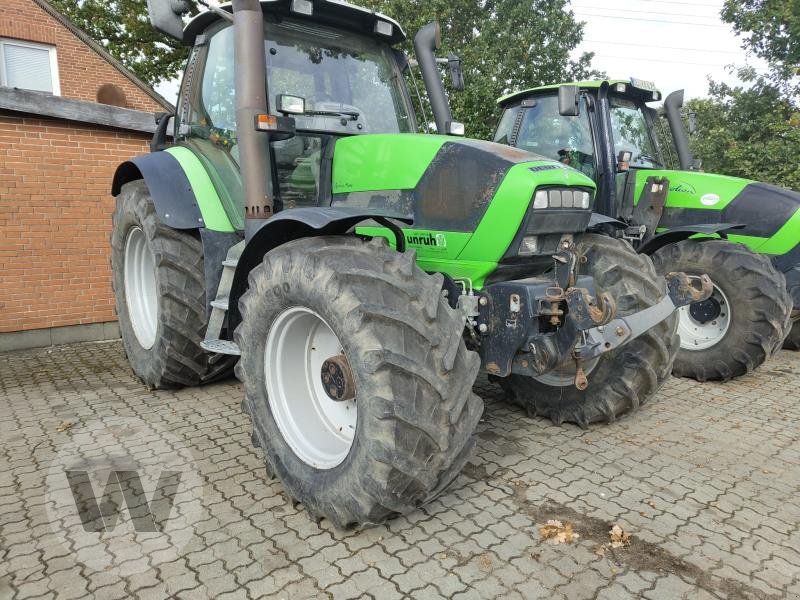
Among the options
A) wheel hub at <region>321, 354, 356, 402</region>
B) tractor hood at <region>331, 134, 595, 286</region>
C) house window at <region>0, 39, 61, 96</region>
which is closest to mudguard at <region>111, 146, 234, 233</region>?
tractor hood at <region>331, 134, 595, 286</region>

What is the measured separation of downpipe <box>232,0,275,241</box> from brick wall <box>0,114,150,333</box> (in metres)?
3.84

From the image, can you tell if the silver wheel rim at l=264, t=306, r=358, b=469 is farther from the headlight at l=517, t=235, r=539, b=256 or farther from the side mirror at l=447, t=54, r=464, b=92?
the side mirror at l=447, t=54, r=464, b=92

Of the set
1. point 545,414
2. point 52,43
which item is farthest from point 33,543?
point 52,43

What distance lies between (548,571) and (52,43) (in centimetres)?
1410

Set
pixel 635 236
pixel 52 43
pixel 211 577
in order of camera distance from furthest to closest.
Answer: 1. pixel 52 43
2. pixel 635 236
3. pixel 211 577

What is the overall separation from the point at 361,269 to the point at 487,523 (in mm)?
1320

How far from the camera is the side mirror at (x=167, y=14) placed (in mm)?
3314

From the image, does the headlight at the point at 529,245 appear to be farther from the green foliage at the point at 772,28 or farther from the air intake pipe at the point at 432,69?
the green foliage at the point at 772,28

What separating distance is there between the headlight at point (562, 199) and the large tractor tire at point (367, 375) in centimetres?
73

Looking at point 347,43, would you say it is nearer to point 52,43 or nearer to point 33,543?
point 33,543

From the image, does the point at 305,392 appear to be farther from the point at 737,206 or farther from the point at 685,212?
the point at 737,206

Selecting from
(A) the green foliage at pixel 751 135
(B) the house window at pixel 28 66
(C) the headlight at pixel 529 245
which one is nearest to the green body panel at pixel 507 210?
(C) the headlight at pixel 529 245

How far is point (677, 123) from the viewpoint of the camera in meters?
6.47

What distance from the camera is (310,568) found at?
7.59 feet
